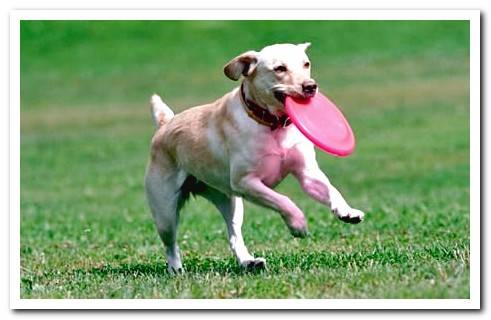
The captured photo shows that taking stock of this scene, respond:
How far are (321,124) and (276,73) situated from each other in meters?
0.49

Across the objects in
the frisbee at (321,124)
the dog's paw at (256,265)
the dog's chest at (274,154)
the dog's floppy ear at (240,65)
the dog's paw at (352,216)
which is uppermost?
the dog's floppy ear at (240,65)

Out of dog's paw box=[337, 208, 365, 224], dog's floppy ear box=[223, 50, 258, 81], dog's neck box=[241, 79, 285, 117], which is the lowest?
dog's paw box=[337, 208, 365, 224]

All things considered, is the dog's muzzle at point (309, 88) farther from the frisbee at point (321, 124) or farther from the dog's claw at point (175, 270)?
the dog's claw at point (175, 270)

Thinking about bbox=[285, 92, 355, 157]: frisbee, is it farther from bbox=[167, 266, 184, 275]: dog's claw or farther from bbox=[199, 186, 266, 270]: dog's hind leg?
bbox=[167, 266, 184, 275]: dog's claw

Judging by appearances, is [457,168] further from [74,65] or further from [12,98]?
[74,65]

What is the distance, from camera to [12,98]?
9.12 metres

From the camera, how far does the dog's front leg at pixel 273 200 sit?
839 centimetres

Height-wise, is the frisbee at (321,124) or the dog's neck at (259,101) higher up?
the dog's neck at (259,101)

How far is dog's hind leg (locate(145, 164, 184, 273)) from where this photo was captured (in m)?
9.74

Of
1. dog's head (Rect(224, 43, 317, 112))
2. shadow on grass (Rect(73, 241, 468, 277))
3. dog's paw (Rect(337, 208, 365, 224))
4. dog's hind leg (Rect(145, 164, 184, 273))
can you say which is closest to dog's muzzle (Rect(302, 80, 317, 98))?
dog's head (Rect(224, 43, 317, 112))

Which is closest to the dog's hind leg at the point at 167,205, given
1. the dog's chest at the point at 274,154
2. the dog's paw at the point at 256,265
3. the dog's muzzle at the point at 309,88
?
the dog's paw at the point at 256,265
